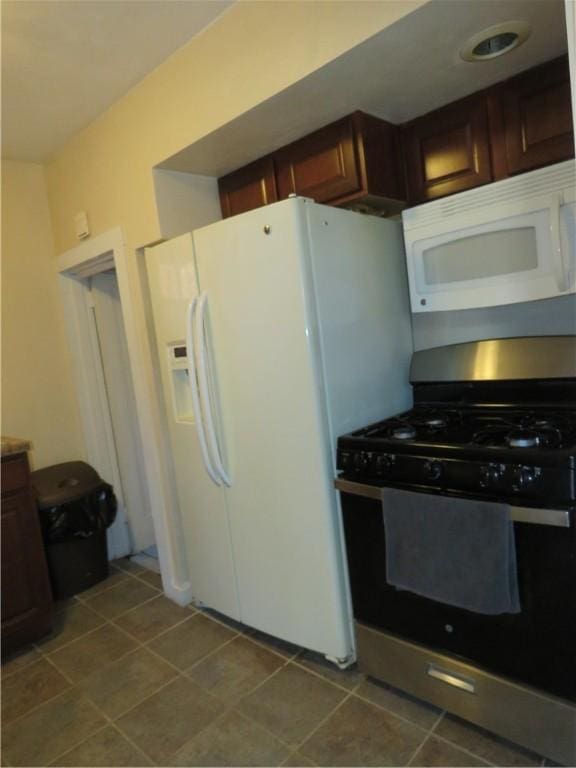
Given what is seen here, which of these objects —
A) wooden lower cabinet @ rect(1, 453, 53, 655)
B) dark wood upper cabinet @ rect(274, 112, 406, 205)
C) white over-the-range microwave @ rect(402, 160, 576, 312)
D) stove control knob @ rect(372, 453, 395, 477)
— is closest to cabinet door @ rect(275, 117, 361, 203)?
dark wood upper cabinet @ rect(274, 112, 406, 205)

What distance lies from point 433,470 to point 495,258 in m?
0.78

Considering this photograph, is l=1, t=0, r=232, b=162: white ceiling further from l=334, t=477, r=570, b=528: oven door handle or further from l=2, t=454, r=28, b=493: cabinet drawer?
l=334, t=477, r=570, b=528: oven door handle

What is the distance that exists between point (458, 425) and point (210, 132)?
1428 mm

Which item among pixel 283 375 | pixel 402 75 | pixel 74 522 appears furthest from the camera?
pixel 74 522

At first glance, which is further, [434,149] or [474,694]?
[434,149]

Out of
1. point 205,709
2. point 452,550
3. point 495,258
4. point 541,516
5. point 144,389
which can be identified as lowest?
point 205,709

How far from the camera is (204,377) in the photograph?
76.5 inches

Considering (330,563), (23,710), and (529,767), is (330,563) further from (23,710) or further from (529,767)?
(23,710)

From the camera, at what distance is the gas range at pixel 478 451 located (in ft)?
4.22

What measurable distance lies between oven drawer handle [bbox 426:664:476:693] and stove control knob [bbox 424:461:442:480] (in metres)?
0.63

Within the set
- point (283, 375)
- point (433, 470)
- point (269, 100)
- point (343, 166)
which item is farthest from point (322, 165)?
point (433, 470)

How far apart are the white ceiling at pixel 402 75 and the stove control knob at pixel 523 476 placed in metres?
1.22

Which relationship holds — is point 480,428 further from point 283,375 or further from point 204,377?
point 204,377

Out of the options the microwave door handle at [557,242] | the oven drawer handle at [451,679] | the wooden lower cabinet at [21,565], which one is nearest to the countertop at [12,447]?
the wooden lower cabinet at [21,565]
